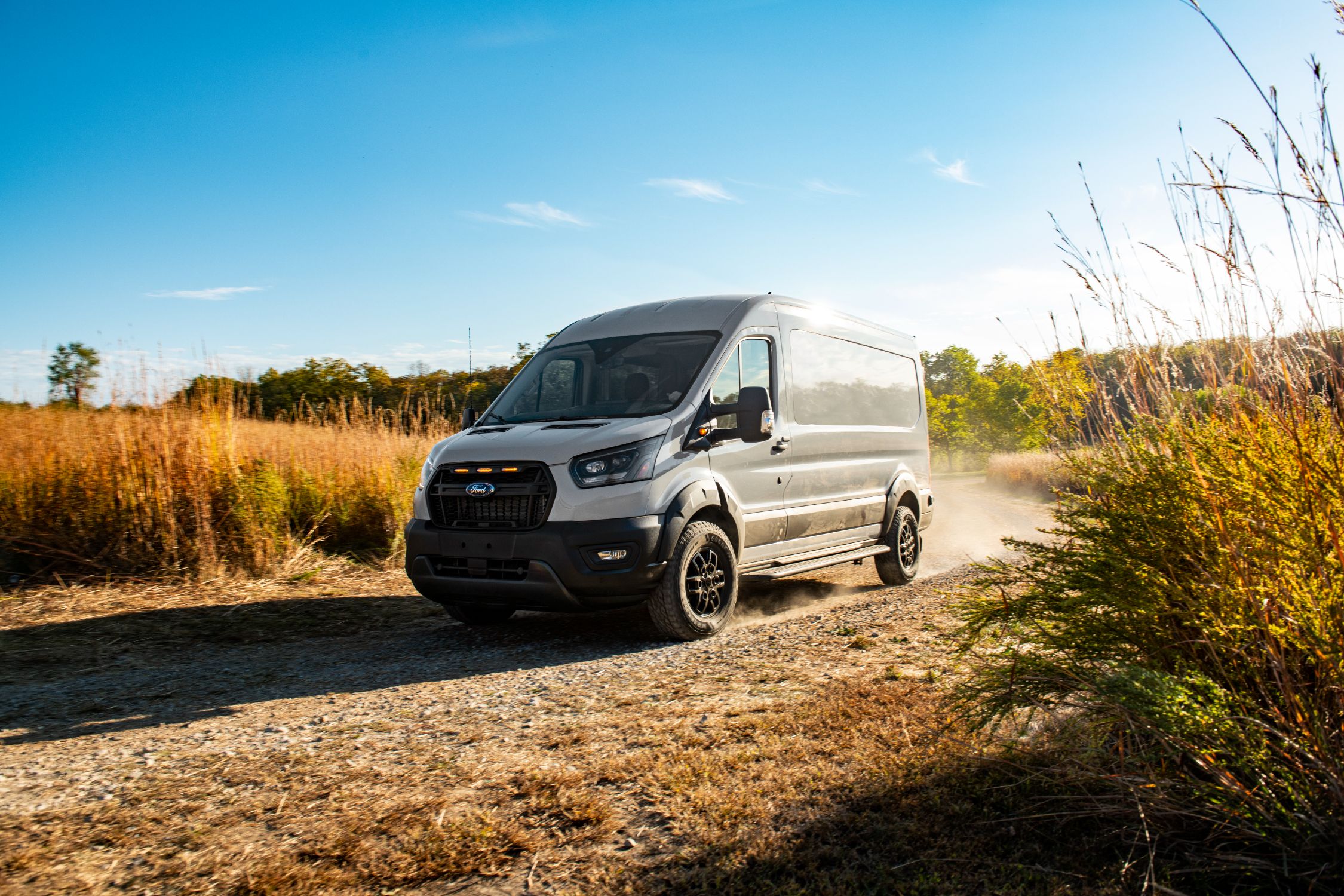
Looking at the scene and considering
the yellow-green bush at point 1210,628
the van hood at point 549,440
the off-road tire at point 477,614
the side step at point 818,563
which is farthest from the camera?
the side step at point 818,563

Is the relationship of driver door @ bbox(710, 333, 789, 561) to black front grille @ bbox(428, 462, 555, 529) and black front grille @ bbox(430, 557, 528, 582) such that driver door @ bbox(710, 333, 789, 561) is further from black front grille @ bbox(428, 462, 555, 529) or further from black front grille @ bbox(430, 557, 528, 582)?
black front grille @ bbox(430, 557, 528, 582)

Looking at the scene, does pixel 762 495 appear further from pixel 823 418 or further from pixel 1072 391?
pixel 1072 391

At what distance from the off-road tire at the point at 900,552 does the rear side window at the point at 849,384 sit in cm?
101

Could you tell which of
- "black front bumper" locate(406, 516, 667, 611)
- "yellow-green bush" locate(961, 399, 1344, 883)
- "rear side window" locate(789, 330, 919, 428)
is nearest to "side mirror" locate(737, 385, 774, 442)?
"black front bumper" locate(406, 516, 667, 611)

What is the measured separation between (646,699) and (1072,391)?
2509 millimetres

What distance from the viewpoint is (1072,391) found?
3.56 meters

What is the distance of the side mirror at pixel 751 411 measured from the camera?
6270 mm

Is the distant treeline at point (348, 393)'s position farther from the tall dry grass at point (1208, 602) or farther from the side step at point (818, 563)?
the tall dry grass at point (1208, 602)

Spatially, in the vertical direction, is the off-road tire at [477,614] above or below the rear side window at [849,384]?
below

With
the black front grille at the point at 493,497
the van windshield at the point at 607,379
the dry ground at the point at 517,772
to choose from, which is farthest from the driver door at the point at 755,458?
the black front grille at the point at 493,497

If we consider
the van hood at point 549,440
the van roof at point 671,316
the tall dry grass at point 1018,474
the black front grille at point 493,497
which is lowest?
the tall dry grass at point 1018,474

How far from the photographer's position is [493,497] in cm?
608

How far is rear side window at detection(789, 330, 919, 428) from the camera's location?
761cm

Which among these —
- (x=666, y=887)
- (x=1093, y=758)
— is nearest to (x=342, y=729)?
(x=666, y=887)
